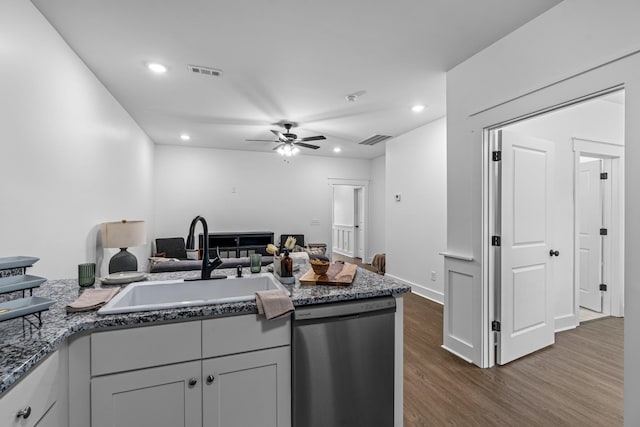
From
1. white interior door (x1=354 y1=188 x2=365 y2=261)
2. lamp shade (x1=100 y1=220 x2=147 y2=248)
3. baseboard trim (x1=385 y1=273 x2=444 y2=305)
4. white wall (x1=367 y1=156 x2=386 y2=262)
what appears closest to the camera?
lamp shade (x1=100 y1=220 x2=147 y2=248)

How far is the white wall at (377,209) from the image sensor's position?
6.94 metres

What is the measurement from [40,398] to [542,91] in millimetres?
3005

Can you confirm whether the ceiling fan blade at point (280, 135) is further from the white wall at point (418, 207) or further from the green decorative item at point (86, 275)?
the green decorative item at point (86, 275)

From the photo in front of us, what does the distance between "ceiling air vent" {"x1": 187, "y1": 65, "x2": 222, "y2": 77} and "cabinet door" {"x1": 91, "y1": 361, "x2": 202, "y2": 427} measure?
2576 millimetres

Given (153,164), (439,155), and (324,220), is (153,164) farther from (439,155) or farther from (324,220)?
(439,155)

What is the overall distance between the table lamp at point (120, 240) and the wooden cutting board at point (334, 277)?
6.82ft

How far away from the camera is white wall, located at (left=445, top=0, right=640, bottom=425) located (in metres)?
1.50

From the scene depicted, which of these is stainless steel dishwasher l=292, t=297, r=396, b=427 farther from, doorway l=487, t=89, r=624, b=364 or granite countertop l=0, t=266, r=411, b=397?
doorway l=487, t=89, r=624, b=364

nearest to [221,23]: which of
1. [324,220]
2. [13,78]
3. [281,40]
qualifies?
[281,40]

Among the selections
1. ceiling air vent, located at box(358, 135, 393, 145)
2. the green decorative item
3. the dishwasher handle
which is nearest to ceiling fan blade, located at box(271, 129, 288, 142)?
ceiling air vent, located at box(358, 135, 393, 145)

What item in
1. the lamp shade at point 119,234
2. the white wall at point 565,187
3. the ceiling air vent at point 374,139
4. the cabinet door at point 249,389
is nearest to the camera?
the cabinet door at point 249,389

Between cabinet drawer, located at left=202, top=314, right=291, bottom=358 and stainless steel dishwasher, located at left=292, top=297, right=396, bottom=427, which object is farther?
stainless steel dishwasher, located at left=292, top=297, right=396, bottom=427

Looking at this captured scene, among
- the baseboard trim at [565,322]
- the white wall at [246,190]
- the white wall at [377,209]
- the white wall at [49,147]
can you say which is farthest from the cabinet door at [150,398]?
the white wall at [377,209]

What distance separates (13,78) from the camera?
1.66 m
